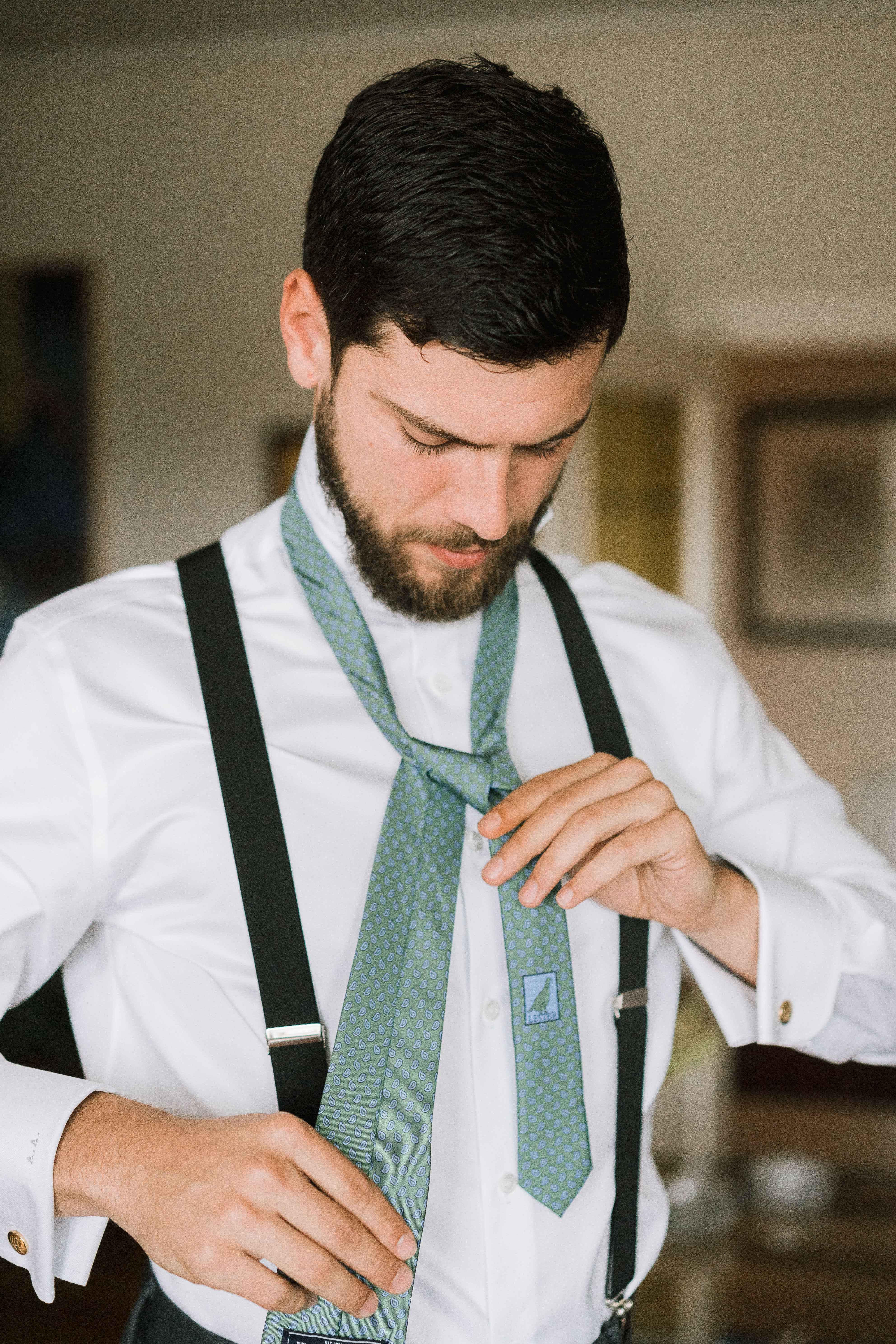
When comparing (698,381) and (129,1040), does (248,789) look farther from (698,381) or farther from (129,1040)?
(698,381)

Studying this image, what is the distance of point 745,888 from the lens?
3.64 feet

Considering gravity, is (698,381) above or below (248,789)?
above

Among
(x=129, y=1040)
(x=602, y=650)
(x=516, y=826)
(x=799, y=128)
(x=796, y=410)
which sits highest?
(x=799, y=128)

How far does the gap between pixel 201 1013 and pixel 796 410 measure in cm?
447

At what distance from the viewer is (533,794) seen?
3.07 feet

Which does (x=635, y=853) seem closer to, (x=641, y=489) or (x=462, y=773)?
(x=462, y=773)

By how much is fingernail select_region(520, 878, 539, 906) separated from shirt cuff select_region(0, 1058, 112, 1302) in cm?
36

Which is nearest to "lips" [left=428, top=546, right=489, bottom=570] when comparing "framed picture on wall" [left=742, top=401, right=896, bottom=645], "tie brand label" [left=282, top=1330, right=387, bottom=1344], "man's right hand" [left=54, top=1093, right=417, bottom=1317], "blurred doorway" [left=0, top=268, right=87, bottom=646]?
"man's right hand" [left=54, top=1093, right=417, bottom=1317]

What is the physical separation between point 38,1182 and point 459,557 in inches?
23.9

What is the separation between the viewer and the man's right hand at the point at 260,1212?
785 millimetres

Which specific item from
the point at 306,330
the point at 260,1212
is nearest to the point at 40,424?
the point at 306,330

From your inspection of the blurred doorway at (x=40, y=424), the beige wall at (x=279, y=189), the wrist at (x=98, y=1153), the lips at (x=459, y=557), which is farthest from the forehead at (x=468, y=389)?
the blurred doorway at (x=40, y=424)

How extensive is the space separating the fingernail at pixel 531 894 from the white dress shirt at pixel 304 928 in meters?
0.13

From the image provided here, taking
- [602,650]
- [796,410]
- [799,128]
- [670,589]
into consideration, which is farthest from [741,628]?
[602,650]
